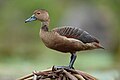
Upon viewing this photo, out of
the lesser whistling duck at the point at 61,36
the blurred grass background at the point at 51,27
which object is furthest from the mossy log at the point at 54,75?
the blurred grass background at the point at 51,27

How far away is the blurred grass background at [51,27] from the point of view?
13.0m

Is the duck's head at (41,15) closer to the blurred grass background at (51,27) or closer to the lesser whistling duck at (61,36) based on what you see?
the lesser whistling duck at (61,36)

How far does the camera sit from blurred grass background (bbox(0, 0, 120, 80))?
42.8 feet

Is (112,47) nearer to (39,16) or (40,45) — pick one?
(40,45)

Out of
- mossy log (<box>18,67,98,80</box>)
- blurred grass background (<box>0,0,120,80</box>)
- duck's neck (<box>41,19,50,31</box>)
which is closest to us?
mossy log (<box>18,67,98,80</box>)

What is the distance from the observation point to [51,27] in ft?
43.7

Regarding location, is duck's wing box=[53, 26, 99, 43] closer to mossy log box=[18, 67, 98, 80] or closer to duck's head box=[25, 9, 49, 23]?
duck's head box=[25, 9, 49, 23]

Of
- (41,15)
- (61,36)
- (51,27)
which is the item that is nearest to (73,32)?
(61,36)

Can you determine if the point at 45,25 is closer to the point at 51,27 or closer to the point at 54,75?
the point at 54,75

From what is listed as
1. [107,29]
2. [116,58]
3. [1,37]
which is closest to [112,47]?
[107,29]

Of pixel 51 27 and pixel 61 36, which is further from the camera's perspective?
pixel 51 27

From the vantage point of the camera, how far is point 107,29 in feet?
48.1

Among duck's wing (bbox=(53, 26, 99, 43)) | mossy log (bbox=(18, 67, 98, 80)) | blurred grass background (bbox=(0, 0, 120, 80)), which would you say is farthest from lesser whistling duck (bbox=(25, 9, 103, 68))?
blurred grass background (bbox=(0, 0, 120, 80))

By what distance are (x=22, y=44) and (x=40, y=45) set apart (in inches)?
27.7
